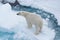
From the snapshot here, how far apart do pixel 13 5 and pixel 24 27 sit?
77cm

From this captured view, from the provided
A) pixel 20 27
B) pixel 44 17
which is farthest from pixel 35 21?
pixel 44 17

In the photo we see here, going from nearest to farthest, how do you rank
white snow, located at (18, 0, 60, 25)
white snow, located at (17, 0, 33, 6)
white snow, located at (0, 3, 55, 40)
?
white snow, located at (0, 3, 55, 40) → white snow, located at (18, 0, 60, 25) → white snow, located at (17, 0, 33, 6)

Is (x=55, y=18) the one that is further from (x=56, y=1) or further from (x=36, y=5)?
(x=56, y=1)

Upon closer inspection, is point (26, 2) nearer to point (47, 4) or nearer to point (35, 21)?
point (47, 4)

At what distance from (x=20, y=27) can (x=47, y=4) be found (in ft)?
3.03

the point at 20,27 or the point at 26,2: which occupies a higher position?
the point at 26,2

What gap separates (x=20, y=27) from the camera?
1.98m

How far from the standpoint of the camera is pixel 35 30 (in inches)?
74.7

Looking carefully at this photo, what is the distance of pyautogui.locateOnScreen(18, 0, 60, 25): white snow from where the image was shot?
2.55 metres

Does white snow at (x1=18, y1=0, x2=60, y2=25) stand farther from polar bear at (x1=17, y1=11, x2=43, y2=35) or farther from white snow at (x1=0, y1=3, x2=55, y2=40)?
polar bear at (x1=17, y1=11, x2=43, y2=35)

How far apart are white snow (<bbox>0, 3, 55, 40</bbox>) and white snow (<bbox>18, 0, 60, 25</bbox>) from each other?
1.44 ft

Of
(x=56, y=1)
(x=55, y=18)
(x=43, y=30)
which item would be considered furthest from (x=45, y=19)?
(x=56, y=1)

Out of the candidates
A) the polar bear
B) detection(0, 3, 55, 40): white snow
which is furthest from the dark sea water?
the polar bear

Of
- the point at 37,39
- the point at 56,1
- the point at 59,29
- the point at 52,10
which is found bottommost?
the point at 37,39
